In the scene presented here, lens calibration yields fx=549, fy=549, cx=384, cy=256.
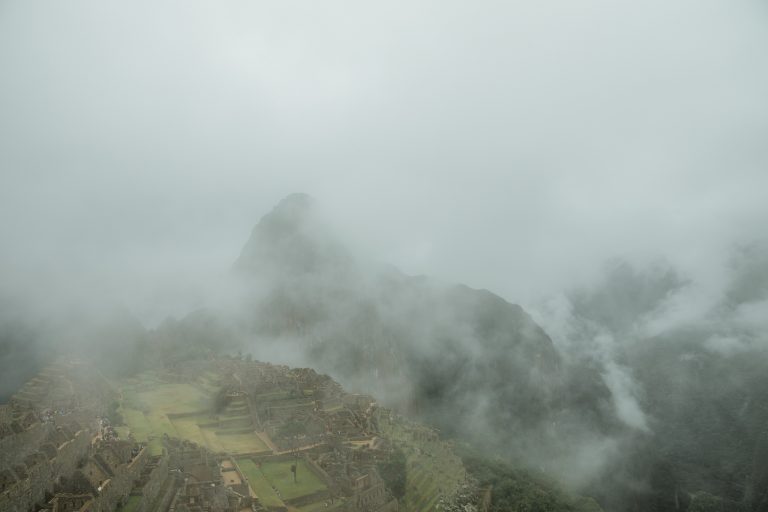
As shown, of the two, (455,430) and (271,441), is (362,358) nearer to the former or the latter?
(455,430)

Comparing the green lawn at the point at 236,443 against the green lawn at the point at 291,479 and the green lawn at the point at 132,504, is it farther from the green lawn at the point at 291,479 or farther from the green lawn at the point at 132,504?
the green lawn at the point at 132,504

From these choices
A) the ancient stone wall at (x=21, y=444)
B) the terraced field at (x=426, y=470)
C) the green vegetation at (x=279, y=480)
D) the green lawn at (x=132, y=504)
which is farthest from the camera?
the terraced field at (x=426, y=470)

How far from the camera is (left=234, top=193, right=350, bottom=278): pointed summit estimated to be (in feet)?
329

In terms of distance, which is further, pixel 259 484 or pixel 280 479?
pixel 280 479

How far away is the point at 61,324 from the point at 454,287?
65427 mm

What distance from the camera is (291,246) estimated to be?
10344 centimetres

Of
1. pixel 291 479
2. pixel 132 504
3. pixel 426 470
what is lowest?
pixel 132 504

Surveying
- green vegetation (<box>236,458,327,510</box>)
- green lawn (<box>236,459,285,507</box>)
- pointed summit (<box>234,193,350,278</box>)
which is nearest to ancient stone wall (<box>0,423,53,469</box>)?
green lawn (<box>236,459,285,507</box>)

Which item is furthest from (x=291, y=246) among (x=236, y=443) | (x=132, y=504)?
(x=132, y=504)

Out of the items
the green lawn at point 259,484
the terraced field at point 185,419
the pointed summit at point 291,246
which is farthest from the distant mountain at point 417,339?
the green lawn at point 259,484

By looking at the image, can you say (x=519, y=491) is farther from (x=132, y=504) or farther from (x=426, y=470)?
(x=132, y=504)

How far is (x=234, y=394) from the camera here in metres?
39.3

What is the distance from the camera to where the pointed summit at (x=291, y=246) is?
10025 cm

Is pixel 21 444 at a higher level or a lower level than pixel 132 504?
lower
